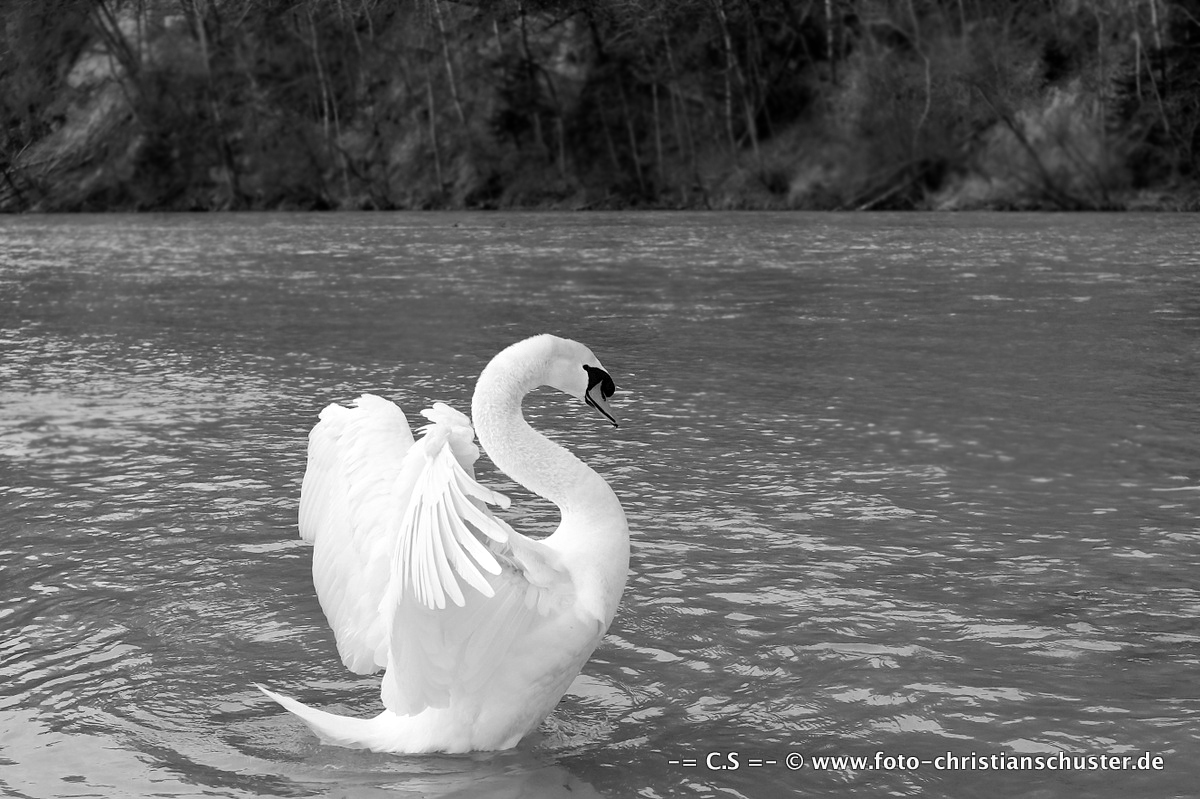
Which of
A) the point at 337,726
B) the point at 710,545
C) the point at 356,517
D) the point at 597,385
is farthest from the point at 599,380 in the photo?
the point at 710,545

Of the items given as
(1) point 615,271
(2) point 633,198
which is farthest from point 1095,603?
(2) point 633,198

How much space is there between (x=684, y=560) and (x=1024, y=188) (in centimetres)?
3041

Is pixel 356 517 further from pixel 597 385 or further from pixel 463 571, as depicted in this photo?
pixel 463 571

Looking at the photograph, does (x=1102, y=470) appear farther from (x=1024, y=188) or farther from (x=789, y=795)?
(x=1024, y=188)

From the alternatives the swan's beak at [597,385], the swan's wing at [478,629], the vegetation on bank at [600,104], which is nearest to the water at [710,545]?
the swan's wing at [478,629]

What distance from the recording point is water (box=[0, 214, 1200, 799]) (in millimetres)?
3791

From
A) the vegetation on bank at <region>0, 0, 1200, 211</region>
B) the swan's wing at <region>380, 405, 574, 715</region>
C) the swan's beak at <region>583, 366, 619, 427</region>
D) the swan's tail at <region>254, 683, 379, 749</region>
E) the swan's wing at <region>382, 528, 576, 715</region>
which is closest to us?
the swan's wing at <region>380, 405, 574, 715</region>

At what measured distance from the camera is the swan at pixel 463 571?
10.3ft

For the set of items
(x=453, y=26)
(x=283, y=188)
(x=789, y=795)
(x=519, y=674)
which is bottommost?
(x=789, y=795)

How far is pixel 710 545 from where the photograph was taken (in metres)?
5.65

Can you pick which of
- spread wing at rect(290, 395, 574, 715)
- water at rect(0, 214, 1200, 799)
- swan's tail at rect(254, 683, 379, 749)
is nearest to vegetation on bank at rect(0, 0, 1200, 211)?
water at rect(0, 214, 1200, 799)

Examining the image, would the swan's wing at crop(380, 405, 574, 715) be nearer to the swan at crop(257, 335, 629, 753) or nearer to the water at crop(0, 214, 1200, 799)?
the swan at crop(257, 335, 629, 753)

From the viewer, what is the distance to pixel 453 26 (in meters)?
44.0

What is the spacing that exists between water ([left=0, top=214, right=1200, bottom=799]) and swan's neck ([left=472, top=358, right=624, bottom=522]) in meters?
0.73
